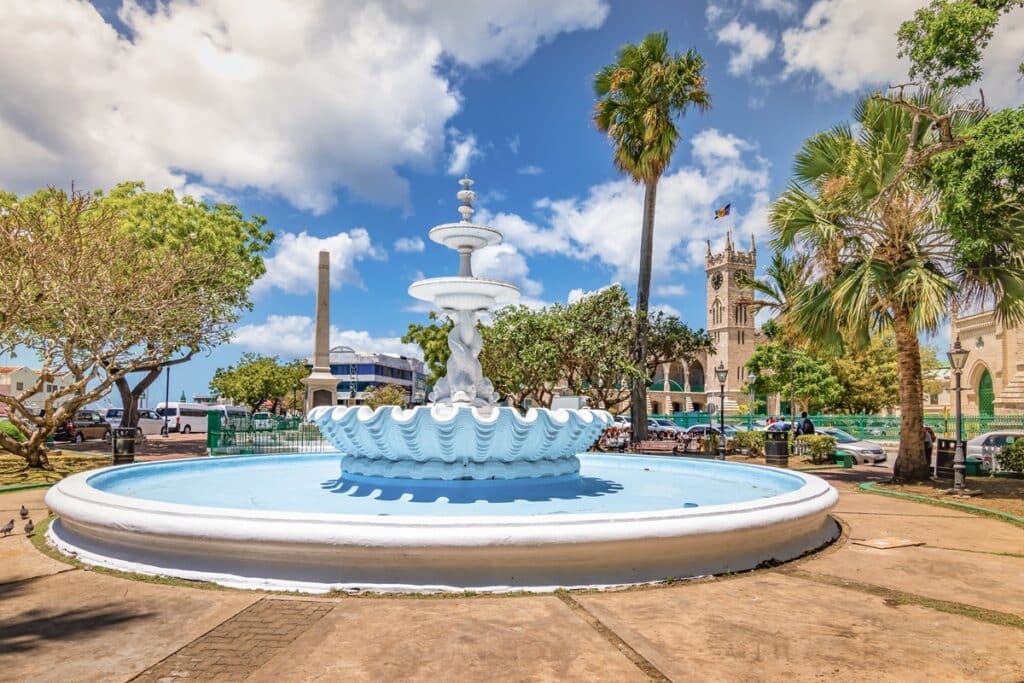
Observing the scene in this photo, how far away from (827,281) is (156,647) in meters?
14.2

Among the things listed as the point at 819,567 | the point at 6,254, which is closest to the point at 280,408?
the point at 6,254

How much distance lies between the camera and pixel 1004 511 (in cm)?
1020

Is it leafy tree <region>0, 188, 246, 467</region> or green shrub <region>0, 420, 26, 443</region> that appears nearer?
leafy tree <region>0, 188, 246, 467</region>

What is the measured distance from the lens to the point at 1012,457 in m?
16.3

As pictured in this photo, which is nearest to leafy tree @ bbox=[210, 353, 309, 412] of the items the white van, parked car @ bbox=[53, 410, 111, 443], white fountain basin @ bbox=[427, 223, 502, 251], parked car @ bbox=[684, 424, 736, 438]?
the white van

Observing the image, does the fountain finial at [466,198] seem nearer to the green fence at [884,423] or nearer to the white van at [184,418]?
the green fence at [884,423]

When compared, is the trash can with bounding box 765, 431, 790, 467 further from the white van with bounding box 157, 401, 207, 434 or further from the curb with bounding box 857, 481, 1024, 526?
the white van with bounding box 157, 401, 207, 434

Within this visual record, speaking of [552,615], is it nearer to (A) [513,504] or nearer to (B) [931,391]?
(A) [513,504]

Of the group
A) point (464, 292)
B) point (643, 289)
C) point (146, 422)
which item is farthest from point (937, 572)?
point (146, 422)

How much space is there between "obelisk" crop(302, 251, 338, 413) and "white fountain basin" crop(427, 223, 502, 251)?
65.8ft

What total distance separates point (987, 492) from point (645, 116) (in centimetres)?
1595

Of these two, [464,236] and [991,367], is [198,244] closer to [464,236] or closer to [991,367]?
[464,236]

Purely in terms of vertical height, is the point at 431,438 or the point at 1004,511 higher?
the point at 431,438

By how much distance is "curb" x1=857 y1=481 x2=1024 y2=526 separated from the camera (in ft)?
31.1
